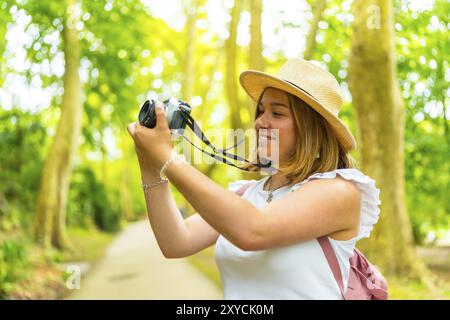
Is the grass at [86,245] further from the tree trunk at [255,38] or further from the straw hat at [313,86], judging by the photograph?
the straw hat at [313,86]

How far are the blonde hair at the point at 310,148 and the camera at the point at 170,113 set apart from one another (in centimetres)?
34

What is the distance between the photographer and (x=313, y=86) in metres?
1.64

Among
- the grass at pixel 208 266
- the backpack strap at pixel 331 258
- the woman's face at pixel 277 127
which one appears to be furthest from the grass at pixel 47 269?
the backpack strap at pixel 331 258

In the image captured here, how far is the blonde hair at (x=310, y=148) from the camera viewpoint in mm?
1587

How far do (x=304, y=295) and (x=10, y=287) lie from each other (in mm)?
6458

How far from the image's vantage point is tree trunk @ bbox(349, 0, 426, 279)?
6.34m

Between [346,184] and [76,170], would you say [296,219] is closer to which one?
[346,184]

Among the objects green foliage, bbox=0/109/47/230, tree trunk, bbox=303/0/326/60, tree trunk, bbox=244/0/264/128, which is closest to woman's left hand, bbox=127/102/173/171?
tree trunk, bbox=303/0/326/60

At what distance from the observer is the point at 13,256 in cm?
821

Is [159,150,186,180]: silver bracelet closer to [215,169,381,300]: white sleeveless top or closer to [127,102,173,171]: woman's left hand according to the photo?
[127,102,173,171]: woman's left hand

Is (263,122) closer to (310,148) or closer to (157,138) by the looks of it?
(310,148)

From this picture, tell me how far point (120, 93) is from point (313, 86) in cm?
1381

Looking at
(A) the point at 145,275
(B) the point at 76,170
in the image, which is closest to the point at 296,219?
(A) the point at 145,275
